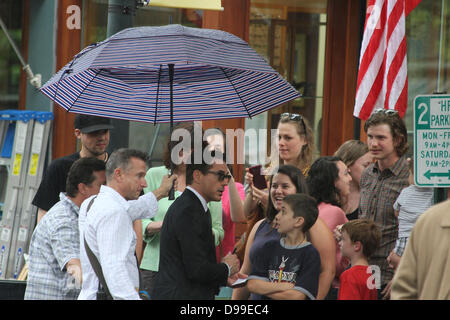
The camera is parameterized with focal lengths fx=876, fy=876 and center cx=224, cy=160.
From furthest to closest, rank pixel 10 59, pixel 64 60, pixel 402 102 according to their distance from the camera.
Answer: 1. pixel 10 59
2. pixel 64 60
3. pixel 402 102

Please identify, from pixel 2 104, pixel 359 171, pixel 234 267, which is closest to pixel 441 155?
pixel 234 267

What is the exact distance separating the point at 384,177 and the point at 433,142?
123 centimetres

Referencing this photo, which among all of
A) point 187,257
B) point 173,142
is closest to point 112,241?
point 187,257

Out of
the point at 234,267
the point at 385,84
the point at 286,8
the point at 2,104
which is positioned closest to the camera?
the point at 234,267

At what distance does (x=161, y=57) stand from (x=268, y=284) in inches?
68.7

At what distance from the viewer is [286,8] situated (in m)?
11.0

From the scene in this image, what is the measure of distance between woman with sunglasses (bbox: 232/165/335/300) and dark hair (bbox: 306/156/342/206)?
1.11 ft

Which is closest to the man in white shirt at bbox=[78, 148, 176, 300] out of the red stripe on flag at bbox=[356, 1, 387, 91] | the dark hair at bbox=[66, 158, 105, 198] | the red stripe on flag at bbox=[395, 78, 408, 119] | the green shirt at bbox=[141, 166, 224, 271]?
the dark hair at bbox=[66, 158, 105, 198]

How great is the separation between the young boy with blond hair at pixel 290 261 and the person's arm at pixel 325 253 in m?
0.11

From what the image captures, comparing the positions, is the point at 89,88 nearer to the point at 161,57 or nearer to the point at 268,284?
the point at 161,57

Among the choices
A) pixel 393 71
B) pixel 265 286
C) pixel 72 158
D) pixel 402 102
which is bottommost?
pixel 265 286

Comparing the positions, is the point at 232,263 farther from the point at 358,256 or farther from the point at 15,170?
the point at 15,170

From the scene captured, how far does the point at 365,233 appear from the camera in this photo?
6.30 metres

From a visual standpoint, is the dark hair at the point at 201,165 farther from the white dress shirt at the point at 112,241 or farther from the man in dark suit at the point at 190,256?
the white dress shirt at the point at 112,241
